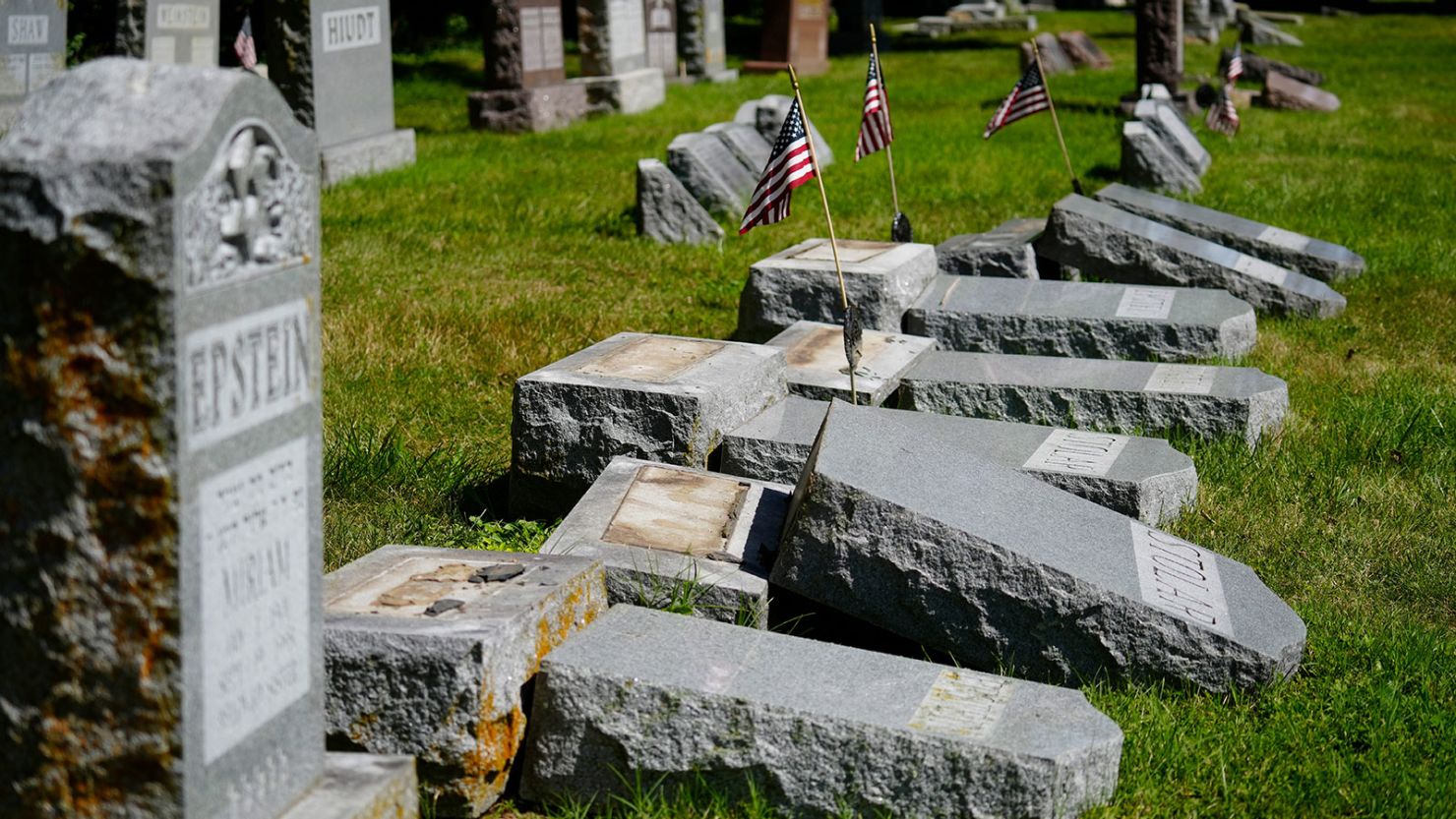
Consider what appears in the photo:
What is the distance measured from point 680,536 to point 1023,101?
553cm

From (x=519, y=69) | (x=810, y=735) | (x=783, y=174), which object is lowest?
(x=810, y=735)

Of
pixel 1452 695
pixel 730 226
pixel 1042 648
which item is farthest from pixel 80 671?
pixel 730 226

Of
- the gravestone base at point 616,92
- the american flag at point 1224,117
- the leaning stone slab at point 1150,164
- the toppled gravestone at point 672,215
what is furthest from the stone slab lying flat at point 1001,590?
the gravestone base at point 616,92

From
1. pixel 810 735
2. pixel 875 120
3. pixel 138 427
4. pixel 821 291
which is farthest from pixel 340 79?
pixel 138 427

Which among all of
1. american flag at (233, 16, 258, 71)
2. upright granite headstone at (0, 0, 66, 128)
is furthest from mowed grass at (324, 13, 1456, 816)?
upright granite headstone at (0, 0, 66, 128)

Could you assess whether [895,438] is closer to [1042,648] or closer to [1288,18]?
[1042,648]

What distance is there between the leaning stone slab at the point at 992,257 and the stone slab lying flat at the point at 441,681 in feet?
15.3

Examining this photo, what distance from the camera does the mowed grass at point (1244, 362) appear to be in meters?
3.44

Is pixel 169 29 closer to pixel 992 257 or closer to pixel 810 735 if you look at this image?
pixel 992 257

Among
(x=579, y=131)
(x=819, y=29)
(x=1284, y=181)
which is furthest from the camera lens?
(x=819, y=29)

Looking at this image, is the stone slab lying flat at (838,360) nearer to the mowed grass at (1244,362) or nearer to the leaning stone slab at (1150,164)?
the mowed grass at (1244,362)

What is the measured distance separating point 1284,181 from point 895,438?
8665mm

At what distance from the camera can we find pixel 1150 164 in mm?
10664

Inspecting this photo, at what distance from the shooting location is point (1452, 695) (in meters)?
3.66
